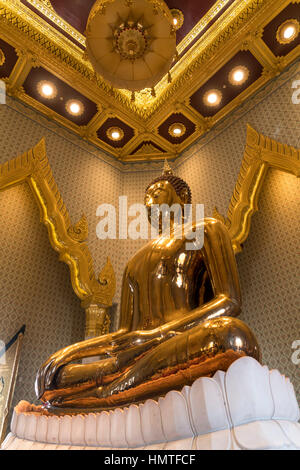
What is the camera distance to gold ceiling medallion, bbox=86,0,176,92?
3.18 metres

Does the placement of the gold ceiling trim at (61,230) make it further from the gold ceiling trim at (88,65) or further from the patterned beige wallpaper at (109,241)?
the gold ceiling trim at (88,65)

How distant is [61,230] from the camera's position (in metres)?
3.67

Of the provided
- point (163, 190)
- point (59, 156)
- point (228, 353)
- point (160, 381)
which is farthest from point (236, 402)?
point (59, 156)

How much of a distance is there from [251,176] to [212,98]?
54.2 inches

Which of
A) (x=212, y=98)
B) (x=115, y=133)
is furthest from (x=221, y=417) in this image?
(x=115, y=133)

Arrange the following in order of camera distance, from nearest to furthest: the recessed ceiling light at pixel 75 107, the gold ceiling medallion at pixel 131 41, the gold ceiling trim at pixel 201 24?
the gold ceiling medallion at pixel 131 41 < the gold ceiling trim at pixel 201 24 < the recessed ceiling light at pixel 75 107

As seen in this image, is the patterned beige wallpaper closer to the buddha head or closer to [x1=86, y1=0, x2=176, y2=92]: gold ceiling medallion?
[x1=86, y1=0, x2=176, y2=92]: gold ceiling medallion

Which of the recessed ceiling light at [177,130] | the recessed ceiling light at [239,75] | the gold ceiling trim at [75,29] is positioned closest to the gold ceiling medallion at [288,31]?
the recessed ceiling light at [239,75]

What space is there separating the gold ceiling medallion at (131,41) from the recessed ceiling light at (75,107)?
0.87 meters

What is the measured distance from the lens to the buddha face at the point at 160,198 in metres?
2.51

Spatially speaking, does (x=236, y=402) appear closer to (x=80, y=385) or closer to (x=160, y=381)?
(x=160, y=381)

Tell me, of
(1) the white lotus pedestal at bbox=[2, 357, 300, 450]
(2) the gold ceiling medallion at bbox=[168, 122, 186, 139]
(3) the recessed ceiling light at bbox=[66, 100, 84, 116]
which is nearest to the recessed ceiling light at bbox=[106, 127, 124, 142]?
(3) the recessed ceiling light at bbox=[66, 100, 84, 116]

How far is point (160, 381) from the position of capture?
1070 millimetres

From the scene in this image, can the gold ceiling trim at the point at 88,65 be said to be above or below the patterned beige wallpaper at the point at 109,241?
above
